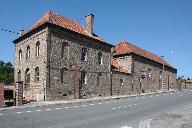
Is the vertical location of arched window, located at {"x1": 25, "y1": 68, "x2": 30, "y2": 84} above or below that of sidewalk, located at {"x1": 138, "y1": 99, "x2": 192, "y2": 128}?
above

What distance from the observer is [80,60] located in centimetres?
3350

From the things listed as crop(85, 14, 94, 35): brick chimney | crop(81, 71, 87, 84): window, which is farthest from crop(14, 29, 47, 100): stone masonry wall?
crop(85, 14, 94, 35): brick chimney

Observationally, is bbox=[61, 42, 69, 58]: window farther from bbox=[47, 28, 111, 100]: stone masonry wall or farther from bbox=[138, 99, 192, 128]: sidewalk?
bbox=[138, 99, 192, 128]: sidewalk

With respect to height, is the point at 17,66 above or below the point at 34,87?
above

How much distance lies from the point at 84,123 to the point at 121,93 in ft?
92.9

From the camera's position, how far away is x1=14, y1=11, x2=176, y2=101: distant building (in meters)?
29.6

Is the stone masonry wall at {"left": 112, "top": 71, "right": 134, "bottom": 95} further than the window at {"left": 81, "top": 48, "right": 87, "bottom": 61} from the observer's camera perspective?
Yes

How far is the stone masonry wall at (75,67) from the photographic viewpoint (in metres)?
29.8

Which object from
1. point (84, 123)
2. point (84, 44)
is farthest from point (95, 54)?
point (84, 123)

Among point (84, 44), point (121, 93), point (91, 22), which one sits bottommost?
point (121, 93)

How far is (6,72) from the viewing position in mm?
79875

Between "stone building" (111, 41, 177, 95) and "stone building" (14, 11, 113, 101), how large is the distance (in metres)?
3.67

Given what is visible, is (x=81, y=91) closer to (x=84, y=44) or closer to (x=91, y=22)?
(x=84, y=44)

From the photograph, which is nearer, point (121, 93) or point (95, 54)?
point (95, 54)
